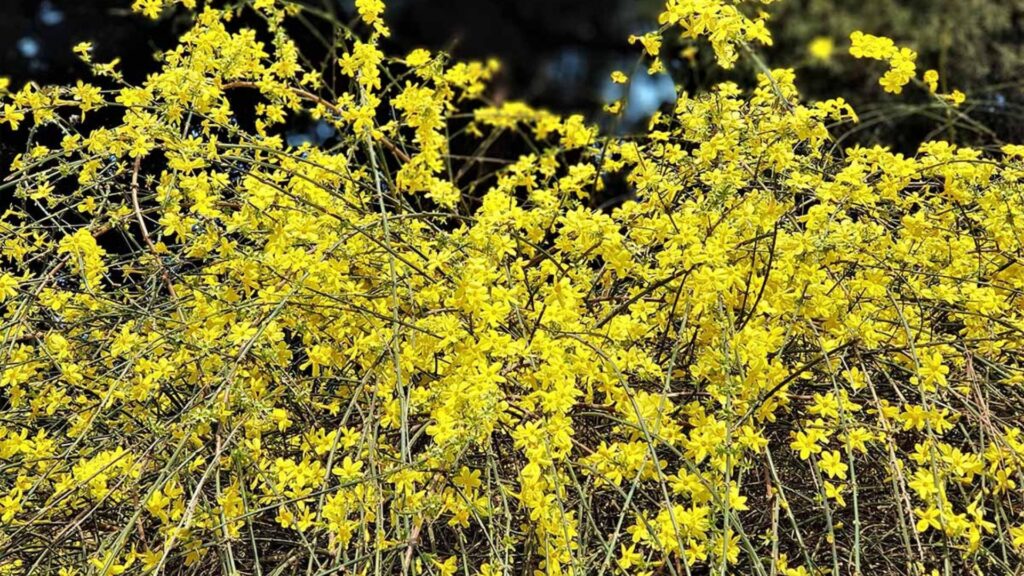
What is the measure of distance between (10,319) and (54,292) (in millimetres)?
102

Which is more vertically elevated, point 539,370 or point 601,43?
point 601,43

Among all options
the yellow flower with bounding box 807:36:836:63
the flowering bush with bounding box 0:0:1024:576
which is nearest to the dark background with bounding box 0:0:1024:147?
the yellow flower with bounding box 807:36:836:63

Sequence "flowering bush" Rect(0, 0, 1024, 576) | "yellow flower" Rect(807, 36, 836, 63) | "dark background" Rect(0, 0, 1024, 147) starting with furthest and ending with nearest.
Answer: "yellow flower" Rect(807, 36, 836, 63) < "dark background" Rect(0, 0, 1024, 147) < "flowering bush" Rect(0, 0, 1024, 576)

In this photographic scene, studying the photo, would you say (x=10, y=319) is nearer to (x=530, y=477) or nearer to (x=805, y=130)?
(x=530, y=477)

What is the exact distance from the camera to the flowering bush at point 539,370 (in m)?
1.82

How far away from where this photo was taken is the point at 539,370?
195 centimetres

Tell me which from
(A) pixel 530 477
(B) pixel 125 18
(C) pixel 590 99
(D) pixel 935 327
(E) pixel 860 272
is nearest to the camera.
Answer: (A) pixel 530 477

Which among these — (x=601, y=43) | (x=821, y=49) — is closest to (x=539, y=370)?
(x=821, y=49)

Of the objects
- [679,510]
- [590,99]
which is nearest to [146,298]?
[679,510]

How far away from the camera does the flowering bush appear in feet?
5.96

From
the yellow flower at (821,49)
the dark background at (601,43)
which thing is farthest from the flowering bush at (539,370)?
the yellow flower at (821,49)

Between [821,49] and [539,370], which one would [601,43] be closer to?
[821,49]

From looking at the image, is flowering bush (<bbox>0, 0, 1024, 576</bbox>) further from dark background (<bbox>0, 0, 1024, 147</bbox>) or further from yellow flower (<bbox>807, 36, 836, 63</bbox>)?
yellow flower (<bbox>807, 36, 836, 63</bbox>)

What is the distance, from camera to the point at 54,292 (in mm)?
2209
